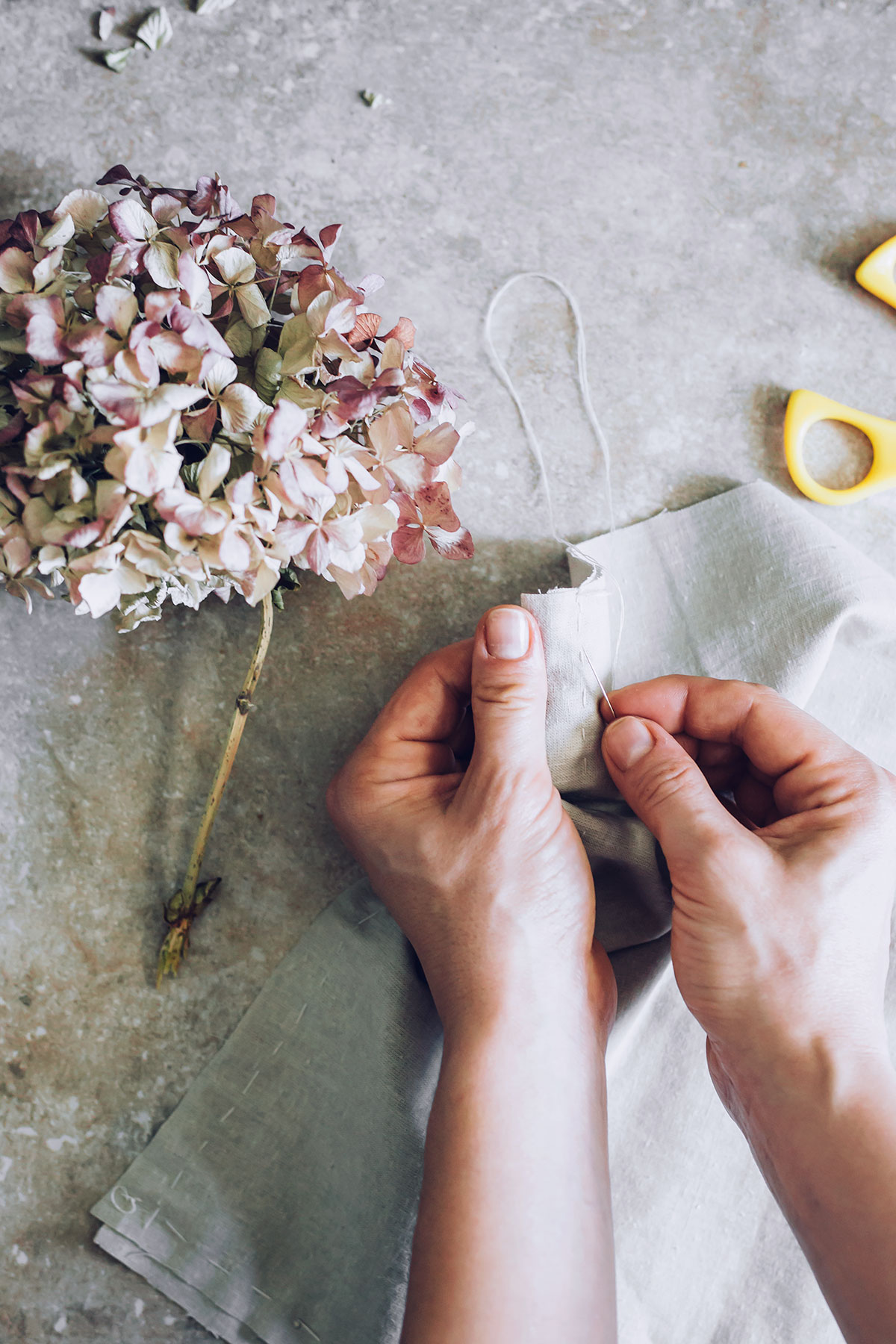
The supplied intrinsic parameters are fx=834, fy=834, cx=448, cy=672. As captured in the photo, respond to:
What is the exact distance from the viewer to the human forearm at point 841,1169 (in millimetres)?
653

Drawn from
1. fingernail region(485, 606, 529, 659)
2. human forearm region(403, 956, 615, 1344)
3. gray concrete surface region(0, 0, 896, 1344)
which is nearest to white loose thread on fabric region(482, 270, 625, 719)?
gray concrete surface region(0, 0, 896, 1344)

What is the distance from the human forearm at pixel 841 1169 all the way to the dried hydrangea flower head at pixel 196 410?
0.57 metres

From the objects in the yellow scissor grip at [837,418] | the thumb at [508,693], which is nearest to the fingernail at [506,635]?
the thumb at [508,693]

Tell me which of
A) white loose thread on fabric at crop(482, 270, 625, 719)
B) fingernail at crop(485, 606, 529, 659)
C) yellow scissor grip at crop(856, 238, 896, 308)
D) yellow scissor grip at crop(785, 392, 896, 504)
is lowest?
fingernail at crop(485, 606, 529, 659)

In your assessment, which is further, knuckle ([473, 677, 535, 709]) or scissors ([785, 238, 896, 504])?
scissors ([785, 238, 896, 504])

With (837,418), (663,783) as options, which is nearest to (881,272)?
(837,418)

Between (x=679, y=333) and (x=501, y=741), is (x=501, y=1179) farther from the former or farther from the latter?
(x=679, y=333)

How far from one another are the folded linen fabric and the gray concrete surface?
6 cm

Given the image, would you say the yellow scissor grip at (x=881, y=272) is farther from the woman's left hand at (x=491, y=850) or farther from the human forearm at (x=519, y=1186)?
the human forearm at (x=519, y=1186)

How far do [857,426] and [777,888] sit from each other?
0.56 metres

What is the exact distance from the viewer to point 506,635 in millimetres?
771

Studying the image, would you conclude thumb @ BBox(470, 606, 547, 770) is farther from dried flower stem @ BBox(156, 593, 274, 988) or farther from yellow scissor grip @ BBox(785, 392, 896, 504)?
yellow scissor grip @ BBox(785, 392, 896, 504)

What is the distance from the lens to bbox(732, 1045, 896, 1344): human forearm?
0.65 meters

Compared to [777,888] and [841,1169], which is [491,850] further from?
[841,1169]
